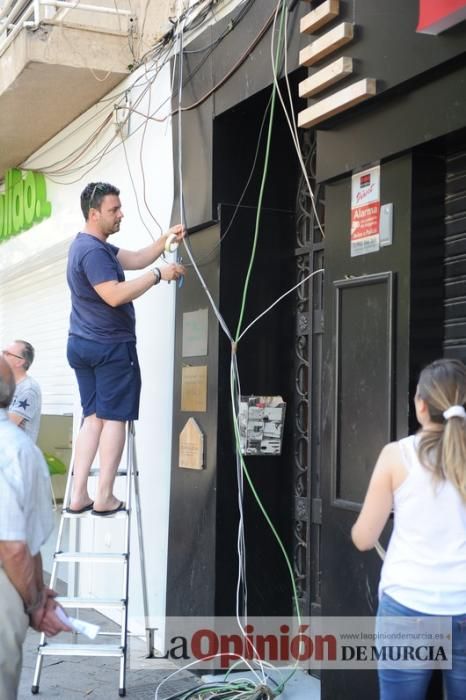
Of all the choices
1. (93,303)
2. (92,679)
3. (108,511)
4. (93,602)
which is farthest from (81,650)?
(93,303)

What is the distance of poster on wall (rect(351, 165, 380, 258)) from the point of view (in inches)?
173

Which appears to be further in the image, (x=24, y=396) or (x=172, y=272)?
(x=24, y=396)

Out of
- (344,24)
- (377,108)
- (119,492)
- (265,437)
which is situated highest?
(344,24)

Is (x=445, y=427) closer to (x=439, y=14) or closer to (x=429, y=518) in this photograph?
(x=429, y=518)

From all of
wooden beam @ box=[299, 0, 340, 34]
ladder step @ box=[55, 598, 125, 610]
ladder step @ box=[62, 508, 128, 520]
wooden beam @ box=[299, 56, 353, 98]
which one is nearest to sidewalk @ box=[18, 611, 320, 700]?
ladder step @ box=[55, 598, 125, 610]

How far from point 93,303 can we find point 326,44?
81.6 inches

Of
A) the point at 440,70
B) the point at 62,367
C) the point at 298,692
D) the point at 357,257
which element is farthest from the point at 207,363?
the point at 62,367

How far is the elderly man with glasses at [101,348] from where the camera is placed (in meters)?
5.54

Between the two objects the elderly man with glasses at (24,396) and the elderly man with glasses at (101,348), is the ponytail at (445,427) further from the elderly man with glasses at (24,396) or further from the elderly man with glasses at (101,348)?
the elderly man with glasses at (24,396)

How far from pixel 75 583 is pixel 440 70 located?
5147mm

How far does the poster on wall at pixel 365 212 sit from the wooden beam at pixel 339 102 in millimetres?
320

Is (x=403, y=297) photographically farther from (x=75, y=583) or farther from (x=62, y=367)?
(x=62, y=367)

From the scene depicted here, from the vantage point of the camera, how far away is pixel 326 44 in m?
4.52

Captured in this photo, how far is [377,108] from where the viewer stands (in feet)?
14.2
